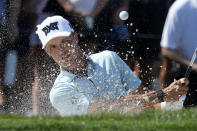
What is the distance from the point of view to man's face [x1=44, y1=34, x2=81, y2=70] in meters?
7.25

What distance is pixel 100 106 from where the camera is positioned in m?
7.13

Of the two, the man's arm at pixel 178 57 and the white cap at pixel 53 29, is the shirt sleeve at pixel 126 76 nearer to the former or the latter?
the white cap at pixel 53 29

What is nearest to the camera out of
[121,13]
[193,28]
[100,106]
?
[100,106]

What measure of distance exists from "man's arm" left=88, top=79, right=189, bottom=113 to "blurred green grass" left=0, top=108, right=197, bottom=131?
0.65 metres

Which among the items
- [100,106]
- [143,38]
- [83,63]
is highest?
[143,38]

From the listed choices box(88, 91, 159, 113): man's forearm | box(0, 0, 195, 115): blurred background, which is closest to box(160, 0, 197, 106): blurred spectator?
box(0, 0, 195, 115): blurred background

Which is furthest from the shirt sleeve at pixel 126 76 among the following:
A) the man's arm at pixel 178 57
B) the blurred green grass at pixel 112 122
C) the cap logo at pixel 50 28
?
the blurred green grass at pixel 112 122

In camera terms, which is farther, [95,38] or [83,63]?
[95,38]

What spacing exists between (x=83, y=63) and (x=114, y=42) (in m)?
1.36

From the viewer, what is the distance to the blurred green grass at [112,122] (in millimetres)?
5363

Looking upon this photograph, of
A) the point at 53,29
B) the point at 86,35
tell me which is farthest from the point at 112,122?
the point at 86,35

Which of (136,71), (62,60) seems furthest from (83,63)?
(136,71)

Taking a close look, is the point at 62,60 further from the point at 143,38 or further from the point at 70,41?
the point at 143,38

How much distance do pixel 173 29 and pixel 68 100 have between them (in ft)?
5.33
